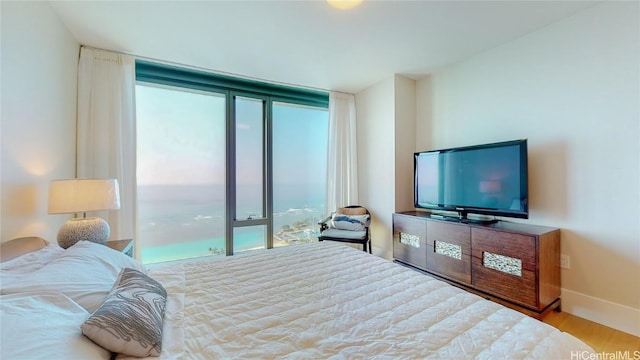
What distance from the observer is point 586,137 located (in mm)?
2268

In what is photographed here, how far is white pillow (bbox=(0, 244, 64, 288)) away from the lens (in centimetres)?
103

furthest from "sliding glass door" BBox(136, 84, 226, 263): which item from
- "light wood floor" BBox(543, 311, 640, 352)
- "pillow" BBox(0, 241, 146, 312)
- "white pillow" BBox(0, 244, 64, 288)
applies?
"light wood floor" BBox(543, 311, 640, 352)

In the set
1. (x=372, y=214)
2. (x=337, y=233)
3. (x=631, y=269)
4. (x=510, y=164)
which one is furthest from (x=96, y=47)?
(x=631, y=269)

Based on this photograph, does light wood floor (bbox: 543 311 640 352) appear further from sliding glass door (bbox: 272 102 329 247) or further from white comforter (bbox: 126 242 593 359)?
sliding glass door (bbox: 272 102 329 247)

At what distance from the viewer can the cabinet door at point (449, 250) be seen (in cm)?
266

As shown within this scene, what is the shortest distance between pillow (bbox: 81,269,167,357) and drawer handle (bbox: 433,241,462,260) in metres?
2.64

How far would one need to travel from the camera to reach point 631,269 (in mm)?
2047

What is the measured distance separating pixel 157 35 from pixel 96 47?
A: 2.69ft

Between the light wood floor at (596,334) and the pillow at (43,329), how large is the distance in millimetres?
2907

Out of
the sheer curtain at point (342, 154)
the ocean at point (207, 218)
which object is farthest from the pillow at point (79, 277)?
the sheer curtain at point (342, 154)

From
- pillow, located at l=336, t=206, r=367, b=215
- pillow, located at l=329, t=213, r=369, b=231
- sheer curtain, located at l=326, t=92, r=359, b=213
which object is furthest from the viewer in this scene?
sheer curtain, located at l=326, t=92, r=359, b=213

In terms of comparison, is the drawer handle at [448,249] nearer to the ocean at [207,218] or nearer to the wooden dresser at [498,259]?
the wooden dresser at [498,259]

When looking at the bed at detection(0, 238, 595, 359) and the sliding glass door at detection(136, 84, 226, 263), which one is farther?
the sliding glass door at detection(136, 84, 226, 263)

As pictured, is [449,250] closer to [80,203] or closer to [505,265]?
[505,265]
